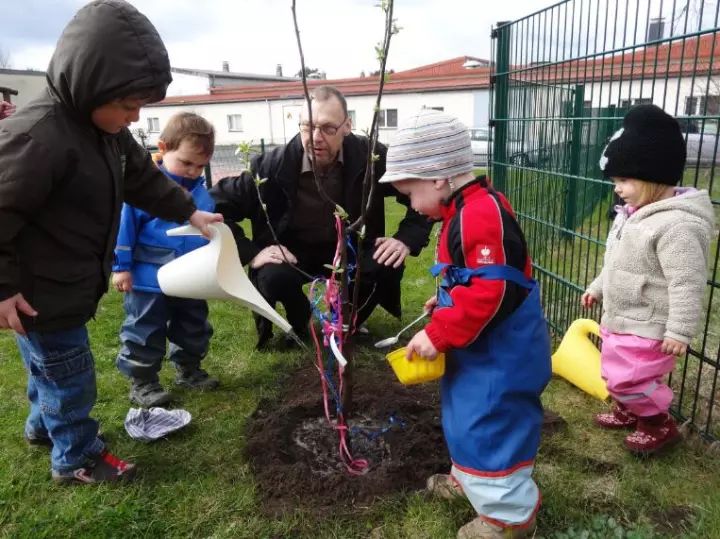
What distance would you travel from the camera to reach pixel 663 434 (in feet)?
7.79

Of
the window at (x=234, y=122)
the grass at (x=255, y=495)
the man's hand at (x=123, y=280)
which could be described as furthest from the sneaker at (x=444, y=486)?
the window at (x=234, y=122)

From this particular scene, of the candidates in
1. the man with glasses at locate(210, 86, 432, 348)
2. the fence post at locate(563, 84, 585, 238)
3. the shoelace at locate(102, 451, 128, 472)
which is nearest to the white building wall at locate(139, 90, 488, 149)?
the fence post at locate(563, 84, 585, 238)

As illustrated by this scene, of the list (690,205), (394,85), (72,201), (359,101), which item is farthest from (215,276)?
(394,85)

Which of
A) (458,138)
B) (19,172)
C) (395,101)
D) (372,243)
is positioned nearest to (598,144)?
(372,243)

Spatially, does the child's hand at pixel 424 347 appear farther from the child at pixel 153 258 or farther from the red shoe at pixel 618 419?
the child at pixel 153 258

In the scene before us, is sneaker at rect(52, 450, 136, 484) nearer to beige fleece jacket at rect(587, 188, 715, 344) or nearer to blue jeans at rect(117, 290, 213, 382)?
blue jeans at rect(117, 290, 213, 382)

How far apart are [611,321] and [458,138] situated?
43.6 inches

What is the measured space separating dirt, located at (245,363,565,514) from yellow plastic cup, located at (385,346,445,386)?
1.98 ft

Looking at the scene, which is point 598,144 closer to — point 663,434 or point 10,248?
point 663,434

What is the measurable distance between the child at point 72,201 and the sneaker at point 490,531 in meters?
1.31

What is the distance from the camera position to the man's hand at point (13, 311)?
5.70 ft

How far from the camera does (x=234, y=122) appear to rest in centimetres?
3041

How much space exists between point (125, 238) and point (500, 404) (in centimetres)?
186

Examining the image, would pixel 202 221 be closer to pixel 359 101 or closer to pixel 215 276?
pixel 215 276
